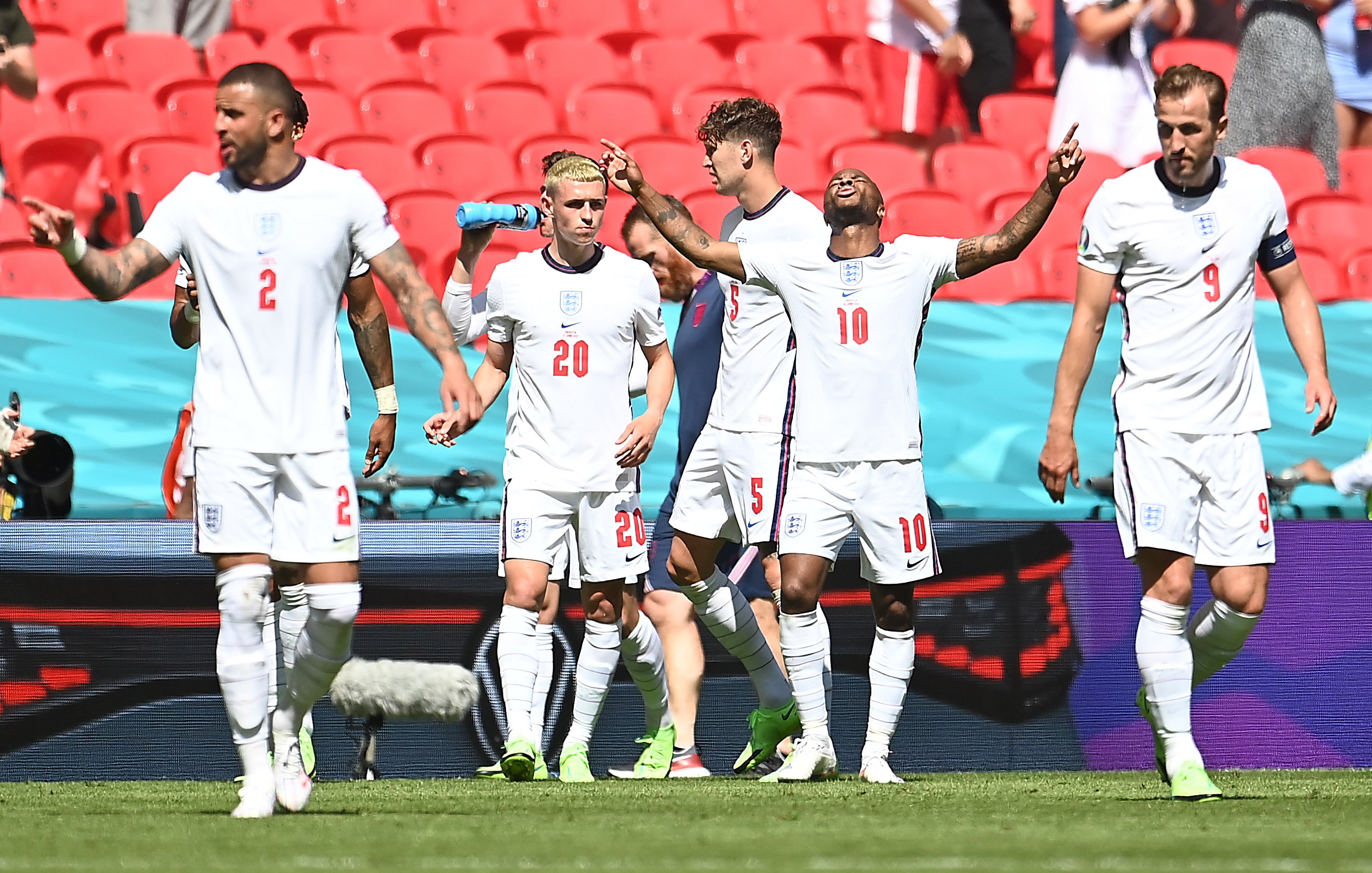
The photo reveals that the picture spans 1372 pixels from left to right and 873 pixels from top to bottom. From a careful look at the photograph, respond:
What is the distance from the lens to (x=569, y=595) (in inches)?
293

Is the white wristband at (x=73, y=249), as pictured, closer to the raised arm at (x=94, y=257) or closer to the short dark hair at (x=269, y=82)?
the raised arm at (x=94, y=257)

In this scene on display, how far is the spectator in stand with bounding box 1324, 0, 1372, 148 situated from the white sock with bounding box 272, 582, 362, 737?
36.1ft

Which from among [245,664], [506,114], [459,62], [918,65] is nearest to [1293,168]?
[918,65]

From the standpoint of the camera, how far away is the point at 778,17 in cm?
1528

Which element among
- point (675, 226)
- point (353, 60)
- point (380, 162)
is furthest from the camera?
point (353, 60)

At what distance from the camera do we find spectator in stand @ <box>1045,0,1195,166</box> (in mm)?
13484

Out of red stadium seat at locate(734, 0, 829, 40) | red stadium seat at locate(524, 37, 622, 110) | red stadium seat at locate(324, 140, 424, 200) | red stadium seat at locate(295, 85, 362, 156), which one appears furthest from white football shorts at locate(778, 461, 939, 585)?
red stadium seat at locate(734, 0, 829, 40)

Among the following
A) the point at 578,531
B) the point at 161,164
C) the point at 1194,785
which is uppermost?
the point at 161,164

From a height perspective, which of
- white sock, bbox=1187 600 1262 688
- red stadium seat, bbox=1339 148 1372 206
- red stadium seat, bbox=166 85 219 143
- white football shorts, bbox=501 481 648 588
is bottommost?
white sock, bbox=1187 600 1262 688

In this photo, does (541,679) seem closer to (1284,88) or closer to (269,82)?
(269,82)

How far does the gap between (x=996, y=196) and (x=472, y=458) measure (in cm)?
488

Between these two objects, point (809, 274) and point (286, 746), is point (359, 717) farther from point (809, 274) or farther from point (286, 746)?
point (809, 274)

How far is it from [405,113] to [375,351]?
811 cm

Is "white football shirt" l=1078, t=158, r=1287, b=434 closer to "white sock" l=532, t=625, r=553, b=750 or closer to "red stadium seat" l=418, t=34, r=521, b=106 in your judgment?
"white sock" l=532, t=625, r=553, b=750
